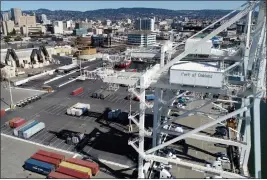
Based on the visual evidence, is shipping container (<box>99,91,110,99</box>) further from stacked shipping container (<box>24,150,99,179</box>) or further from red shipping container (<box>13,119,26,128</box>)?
stacked shipping container (<box>24,150,99,179</box>)

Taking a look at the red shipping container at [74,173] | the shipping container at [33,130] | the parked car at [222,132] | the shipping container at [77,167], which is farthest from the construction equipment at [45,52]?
the parked car at [222,132]

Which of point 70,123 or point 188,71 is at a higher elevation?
point 188,71

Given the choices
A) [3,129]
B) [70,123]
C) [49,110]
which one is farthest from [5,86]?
[70,123]

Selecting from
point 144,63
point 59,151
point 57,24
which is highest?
point 57,24

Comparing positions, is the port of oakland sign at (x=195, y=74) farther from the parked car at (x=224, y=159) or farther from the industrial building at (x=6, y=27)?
the industrial building at (x=6, y=27)

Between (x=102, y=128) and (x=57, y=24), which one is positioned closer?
(x=102, y=128)

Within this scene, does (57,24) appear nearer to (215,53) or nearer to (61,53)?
(61,53)

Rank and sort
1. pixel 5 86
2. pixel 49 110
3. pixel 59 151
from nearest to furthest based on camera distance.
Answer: pixel 59 151 → pixel 49 110 → pixel 5 86

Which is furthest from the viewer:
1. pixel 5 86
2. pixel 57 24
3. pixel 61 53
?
pixel 57 24
